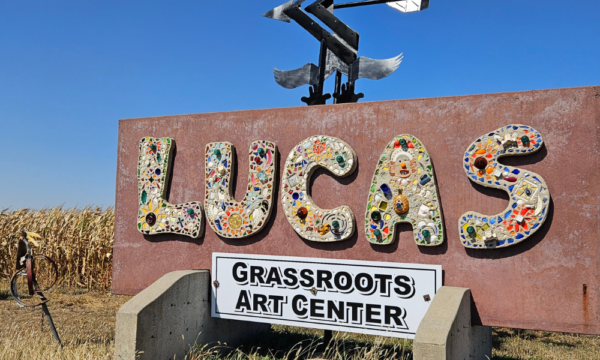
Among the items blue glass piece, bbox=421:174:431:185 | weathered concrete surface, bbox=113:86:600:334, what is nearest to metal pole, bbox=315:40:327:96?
weathered concrete surface, bbox=113:86:600:334

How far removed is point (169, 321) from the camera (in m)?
6.09

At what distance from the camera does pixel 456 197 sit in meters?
5.70

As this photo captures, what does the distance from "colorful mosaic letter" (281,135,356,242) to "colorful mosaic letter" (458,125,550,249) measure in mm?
1351

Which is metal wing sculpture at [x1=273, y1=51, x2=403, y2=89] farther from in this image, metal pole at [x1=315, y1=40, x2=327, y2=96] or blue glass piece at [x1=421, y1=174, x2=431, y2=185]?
blue glass piece at [x1=421, y1=174, x2=431, y2=185]

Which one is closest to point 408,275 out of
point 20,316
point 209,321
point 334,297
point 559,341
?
point 334,297

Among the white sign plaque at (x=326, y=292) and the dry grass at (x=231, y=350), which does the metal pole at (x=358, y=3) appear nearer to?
the white sign plaque at (x=326, y=292)

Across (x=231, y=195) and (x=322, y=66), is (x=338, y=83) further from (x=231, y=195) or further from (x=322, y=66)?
(x=231, y=195)

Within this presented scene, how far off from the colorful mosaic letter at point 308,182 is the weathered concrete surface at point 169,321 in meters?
1.56

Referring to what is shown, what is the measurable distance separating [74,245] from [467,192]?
11305 millimetres

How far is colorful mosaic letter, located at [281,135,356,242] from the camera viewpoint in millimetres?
6121

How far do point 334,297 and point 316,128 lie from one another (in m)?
2.11

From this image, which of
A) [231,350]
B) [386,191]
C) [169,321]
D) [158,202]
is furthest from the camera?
[231,350]

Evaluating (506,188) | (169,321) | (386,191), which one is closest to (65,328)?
(169,321)

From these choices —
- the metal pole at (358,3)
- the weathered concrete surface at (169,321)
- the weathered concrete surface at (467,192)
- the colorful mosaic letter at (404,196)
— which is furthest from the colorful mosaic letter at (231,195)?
the metal pole at (358,3)
